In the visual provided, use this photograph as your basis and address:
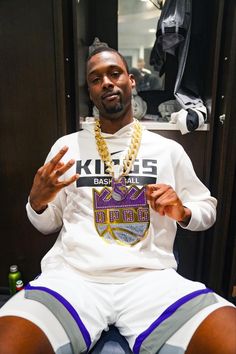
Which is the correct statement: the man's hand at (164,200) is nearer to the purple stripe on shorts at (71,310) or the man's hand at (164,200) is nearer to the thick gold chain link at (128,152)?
the thick gold chain link at (128,152)

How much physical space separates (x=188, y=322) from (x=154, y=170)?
0.52 metres

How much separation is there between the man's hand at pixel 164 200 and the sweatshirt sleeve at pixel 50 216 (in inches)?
16.1

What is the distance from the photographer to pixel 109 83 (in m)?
1.03

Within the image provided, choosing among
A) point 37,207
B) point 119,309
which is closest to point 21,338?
point 119,309

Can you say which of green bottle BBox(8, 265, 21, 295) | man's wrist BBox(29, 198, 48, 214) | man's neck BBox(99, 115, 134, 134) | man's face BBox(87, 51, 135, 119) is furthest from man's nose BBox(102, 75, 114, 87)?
green bottle BBox(8, 265, 21, 295)

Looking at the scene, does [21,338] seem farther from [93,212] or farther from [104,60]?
[104,60]

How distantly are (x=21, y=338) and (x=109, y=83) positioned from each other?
2.91 feet

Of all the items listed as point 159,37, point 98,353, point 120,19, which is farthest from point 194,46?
point 98,353

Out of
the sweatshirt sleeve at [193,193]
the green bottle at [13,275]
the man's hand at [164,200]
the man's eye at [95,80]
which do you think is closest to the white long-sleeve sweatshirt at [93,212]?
the sweatshirt sleeve at [193,193]

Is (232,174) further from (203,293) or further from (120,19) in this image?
(120,19)

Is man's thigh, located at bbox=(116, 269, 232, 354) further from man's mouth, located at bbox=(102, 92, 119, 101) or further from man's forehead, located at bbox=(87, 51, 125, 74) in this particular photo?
man's forehead, located at bbox=(87, 51, 125, 74)

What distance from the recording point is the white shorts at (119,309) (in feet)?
2.34

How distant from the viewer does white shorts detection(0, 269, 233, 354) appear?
71cm

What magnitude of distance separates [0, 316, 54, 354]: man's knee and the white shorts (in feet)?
0.06
